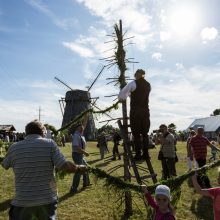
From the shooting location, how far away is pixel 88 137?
67.4 metres

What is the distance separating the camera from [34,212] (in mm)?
5172

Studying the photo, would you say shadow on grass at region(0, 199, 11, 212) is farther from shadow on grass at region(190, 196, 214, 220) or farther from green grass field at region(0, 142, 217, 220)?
shadow on grass at region(190, 196, 214, 220)

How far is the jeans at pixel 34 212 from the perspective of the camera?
17.0 feet

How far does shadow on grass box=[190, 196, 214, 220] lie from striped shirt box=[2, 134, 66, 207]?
544cm

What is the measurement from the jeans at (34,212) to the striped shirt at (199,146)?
26.8 ft

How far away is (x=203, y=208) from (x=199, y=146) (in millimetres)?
2665

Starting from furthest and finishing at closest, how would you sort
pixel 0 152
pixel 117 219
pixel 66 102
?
pixel 66 102
pixel 0 152
pixel 117 219

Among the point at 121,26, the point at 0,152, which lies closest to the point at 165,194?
the point at 121,26

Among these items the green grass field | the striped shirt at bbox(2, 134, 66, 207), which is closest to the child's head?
the striped shirt at bbox(2, 134, 66, 207)

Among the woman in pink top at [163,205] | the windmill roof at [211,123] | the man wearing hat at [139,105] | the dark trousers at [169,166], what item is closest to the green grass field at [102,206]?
the dark trousers at [169,166]

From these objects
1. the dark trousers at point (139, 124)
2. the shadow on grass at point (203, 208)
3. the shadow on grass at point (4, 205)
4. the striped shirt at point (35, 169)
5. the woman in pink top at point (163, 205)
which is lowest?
the shadow on grass at point (203, 208)

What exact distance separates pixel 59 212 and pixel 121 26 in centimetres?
504

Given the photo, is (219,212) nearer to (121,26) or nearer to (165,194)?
(165,194)

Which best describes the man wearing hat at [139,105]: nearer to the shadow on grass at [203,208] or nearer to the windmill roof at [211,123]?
the shadow on grass at [203,208]
